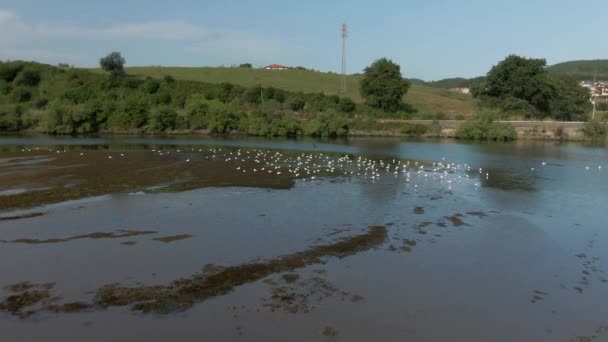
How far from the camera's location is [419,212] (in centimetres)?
1878

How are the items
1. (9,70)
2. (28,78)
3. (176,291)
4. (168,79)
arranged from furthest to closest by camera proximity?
(9,70)
(168,79)
(28,78)
(176,291)

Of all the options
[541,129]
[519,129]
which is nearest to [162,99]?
[519,129]

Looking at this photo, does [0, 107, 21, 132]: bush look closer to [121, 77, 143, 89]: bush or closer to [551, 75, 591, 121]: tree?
[121, 77, 143, 89]: bush

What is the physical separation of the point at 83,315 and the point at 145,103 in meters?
64.8

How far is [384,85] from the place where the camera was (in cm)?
7838

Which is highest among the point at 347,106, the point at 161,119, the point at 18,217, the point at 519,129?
the point at 347,106

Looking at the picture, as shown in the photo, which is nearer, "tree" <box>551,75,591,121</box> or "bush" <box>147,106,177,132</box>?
"bush" <box>147,106,177,132</box>

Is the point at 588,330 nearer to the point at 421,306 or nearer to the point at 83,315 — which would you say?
the point at 421,306

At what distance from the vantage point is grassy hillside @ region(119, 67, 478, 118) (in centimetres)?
8919

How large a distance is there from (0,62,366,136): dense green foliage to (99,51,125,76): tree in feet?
2.84

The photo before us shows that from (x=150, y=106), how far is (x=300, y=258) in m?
64.1

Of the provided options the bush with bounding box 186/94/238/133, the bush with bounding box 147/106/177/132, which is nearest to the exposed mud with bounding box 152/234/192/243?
the bush with bounding box 186/94/238/133

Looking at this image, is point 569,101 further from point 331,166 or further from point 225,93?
point 331,166

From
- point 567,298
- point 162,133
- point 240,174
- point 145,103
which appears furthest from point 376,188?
point 145,103
